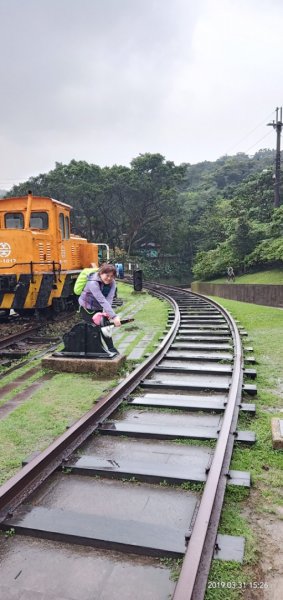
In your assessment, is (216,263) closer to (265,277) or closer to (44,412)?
(265,277)

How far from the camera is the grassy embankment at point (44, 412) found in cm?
398

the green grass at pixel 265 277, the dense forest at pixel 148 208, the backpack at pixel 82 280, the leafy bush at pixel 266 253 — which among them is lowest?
the green grass at pixel 265 277

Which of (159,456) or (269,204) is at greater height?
(269,204)

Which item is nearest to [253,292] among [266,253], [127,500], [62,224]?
[266,253]

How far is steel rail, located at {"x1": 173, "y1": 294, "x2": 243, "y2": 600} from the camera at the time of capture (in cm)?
212

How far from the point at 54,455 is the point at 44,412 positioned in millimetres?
1410

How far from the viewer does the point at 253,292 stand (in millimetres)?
22828

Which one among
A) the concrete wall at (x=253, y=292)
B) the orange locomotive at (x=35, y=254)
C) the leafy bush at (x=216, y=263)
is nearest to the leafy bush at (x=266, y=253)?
the leafy bush at (x=216, y=263)

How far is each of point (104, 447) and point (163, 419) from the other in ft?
2.74

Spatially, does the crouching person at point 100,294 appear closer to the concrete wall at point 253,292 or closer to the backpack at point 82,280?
the backpack at point 82,280

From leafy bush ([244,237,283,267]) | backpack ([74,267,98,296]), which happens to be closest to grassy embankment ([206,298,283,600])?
backpack ([74,267,98,296])

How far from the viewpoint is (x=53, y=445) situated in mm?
3650

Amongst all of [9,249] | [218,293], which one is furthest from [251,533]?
[218,293]

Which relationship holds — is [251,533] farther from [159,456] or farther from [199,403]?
[199,403]
